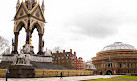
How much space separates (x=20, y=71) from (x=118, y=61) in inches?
1989

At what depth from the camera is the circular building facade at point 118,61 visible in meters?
61.7

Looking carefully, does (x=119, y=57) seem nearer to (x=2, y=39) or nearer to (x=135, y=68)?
(x=135, y=68)

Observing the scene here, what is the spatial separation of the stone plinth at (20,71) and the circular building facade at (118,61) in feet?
143

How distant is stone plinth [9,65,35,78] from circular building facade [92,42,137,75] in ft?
143

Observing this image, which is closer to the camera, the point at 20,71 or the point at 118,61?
the point at 20,71

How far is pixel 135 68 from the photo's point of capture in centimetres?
6172

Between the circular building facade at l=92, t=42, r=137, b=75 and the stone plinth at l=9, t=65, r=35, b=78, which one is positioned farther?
the circular building facade at l=92, t=42, r=137, b=75

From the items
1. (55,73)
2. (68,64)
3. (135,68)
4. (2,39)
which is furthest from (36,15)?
(135,68)

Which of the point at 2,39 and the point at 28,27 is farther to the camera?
the point at 2,39

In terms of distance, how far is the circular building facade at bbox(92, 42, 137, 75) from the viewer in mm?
61656

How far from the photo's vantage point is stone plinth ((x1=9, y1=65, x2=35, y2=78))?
745 inches

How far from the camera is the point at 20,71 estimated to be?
19109 millimetres

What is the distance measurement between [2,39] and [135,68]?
4931 cm

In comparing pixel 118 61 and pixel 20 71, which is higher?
pixel 20 71
